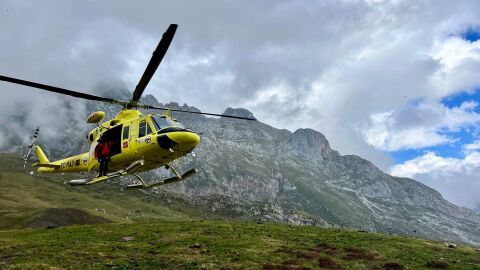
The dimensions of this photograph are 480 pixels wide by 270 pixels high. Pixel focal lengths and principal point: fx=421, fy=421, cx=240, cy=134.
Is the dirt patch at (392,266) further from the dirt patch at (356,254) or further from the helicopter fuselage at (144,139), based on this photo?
the helicopter fuselage at (144,139)

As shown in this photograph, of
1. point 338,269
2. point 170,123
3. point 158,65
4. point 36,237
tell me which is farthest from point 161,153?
point 36,237

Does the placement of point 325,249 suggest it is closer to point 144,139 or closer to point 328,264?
point 328,264

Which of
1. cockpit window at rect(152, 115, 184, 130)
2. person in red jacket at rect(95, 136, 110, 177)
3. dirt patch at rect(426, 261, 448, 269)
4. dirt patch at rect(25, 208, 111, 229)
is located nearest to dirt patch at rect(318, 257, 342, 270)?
dirt patch at rect(426, 261, 448, 269)

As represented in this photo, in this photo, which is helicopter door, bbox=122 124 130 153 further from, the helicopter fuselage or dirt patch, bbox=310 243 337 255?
dirt patch, bbox=310 243 337 255

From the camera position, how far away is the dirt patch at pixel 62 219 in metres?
112

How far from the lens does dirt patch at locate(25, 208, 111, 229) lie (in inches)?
4414

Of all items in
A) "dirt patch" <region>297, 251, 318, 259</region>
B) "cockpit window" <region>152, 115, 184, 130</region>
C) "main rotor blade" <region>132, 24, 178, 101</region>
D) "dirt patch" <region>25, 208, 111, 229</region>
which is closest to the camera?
"main rotor blade" <region>132, 24, 178, 101</region>

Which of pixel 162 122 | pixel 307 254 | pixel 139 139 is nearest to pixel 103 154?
pixel 139 139

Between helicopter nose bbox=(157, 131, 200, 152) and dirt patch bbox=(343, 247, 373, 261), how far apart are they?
28829mm

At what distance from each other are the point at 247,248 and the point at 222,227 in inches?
726

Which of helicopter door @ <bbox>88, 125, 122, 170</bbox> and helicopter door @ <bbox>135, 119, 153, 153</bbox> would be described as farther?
helicopter door @ <bbox>88, 125, 122, 170</bbox>

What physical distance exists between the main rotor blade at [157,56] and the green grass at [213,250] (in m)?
20.0

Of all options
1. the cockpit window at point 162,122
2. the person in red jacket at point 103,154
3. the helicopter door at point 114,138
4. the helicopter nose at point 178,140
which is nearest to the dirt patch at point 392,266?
the helicopter nose at point 178,140

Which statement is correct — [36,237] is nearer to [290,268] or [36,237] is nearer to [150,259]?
[150,259]
